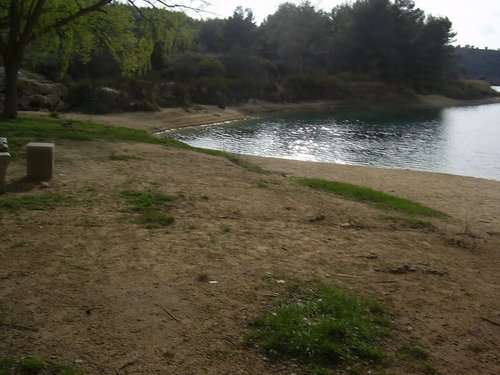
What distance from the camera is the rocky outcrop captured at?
85.5 feet

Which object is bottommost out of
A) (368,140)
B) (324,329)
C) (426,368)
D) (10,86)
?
(368,140)

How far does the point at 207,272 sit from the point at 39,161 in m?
4.39

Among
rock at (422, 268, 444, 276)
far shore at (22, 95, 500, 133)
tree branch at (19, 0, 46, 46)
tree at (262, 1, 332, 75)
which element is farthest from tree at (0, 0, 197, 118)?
tree at (262, 1, 332, 75)

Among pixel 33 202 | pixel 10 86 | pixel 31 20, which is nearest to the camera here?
pixel 33 202

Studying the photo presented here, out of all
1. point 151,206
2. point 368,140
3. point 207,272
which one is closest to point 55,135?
point 151,206

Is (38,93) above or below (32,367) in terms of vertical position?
→ above

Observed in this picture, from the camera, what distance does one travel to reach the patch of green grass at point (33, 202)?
6895 mm

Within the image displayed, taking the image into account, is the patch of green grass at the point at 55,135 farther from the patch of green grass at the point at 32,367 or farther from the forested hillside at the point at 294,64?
the forested hillside at the point at 294,64

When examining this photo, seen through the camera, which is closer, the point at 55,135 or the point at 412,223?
the point at 412,223

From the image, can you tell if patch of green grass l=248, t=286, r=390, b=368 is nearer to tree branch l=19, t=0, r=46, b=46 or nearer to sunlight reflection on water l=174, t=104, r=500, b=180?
tree branch l=19, t=0, r=46, b=46

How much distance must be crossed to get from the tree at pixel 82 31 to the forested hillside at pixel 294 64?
13791mm

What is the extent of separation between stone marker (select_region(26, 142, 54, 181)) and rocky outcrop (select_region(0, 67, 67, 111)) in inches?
728

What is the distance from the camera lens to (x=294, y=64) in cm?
6322

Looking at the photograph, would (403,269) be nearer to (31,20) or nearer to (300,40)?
(31,20)
